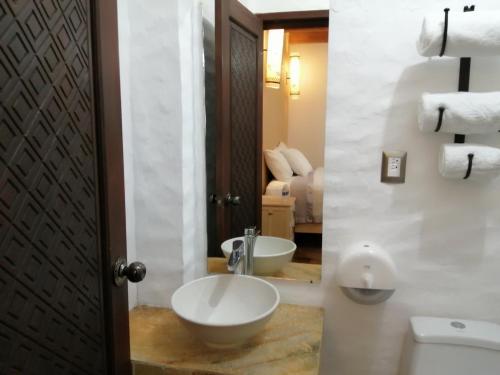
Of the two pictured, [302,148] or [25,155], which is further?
[302,148]

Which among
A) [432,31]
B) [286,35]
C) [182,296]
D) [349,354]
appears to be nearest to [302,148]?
[286,35]

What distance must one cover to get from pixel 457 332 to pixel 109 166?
3.83 feet

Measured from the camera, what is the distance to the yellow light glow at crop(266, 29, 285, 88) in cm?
144

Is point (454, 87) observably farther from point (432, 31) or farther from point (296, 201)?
point (296, 201)

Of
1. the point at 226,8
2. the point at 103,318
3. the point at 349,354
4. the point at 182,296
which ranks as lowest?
the point at 349,354

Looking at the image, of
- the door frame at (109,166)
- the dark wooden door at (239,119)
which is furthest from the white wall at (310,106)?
the door frame at (109,166)

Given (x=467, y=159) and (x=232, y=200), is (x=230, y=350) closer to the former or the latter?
(x=232, y=200)

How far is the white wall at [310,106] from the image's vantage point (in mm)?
1360

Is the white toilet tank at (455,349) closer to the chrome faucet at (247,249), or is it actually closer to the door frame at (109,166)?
the chrome faucet at (247,249)

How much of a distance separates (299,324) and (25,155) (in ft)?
3.35

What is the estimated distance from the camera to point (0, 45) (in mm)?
579

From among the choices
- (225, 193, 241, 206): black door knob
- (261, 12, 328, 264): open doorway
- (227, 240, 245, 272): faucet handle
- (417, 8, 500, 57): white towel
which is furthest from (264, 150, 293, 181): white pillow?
(417, 8, 500, 57): white towel

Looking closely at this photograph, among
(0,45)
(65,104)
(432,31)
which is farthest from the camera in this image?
(432,31)

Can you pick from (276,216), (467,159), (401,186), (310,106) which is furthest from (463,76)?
(276,216)
